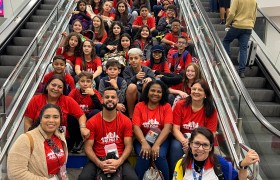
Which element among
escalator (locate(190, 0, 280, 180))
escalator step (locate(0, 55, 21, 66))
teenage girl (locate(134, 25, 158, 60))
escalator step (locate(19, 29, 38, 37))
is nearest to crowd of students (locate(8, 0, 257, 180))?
escalator (locate(190, 0, 280, 180))

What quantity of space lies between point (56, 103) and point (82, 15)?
15.9 ft

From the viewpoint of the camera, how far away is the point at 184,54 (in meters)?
6.82

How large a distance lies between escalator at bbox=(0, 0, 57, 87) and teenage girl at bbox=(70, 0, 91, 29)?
0.78 m

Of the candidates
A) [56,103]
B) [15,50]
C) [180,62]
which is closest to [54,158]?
[56,103]

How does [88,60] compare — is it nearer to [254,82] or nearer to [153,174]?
[153,174]

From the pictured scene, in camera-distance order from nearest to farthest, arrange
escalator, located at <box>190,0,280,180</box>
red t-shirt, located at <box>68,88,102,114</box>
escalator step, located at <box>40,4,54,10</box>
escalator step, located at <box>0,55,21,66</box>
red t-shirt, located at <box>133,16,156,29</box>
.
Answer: escalator, located at <box>190,0,280,180</box>, red t-shirt, located at <box>68,88,102,114</box>, escalator step, located at <box>0,55,21,66</box>, red t-shirt, located at <box>133,16,156,29</box>, escalator step, located at <box>40,4,54,10</box>

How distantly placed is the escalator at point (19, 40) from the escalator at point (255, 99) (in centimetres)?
358

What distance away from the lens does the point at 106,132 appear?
176 inches

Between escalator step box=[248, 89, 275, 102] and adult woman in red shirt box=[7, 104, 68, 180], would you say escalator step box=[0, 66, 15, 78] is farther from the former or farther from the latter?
escalator step box=[248, 89, 275, 102]

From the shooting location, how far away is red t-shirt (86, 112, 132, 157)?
4449 millimetres

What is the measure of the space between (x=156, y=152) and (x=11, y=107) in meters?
1.84

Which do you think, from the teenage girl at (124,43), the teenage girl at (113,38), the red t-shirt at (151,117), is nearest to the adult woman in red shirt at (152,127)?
the red t-shirt at (151,117)

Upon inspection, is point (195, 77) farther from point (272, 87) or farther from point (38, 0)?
point (38, 0)

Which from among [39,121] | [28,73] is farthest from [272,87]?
[39,121]
